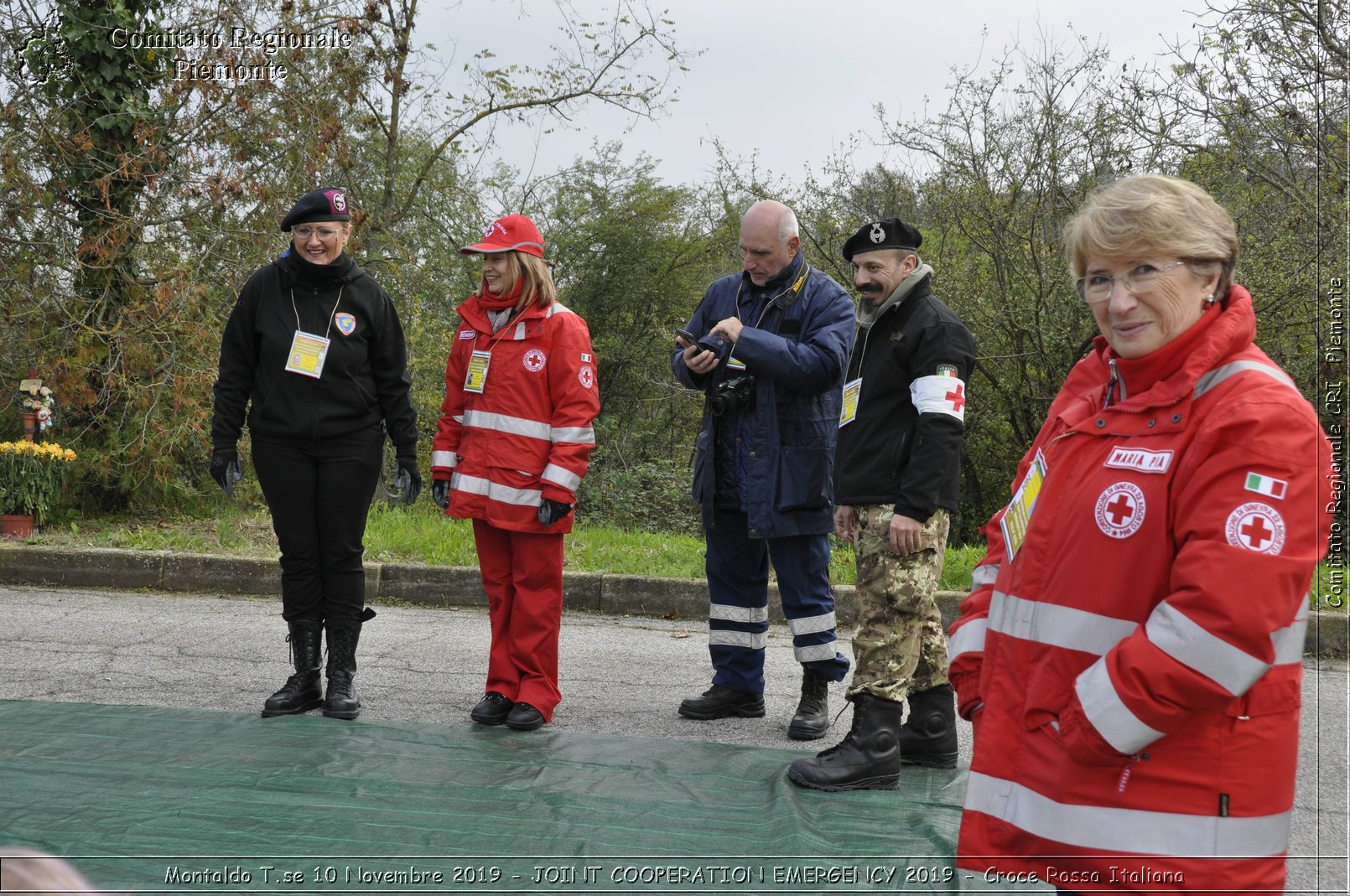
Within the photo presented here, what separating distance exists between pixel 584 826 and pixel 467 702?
173cm

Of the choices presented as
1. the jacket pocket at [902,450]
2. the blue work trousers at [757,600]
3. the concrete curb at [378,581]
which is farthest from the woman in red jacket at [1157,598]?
the concrete curb at [378,581]

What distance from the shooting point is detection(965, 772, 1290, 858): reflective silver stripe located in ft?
5.58

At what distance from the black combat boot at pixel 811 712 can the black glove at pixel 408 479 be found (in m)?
1.90

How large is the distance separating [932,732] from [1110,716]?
2.72 metres

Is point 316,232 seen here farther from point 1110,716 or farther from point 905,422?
point 1110,716

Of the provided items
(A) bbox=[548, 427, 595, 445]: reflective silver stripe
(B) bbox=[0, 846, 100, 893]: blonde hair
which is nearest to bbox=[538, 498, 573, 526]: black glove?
(A) bbox=[548, 427, 595, 445]: reflective silver stripe

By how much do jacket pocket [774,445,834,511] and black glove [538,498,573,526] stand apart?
88 cm

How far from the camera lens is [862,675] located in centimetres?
407

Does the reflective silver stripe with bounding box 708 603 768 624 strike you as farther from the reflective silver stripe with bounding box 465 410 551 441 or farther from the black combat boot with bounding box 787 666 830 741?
the reflective silver stripe with bounding box 465 410 551 441

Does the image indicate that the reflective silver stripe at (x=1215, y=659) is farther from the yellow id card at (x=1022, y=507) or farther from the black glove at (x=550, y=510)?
the black glove at (x=550, y=510)

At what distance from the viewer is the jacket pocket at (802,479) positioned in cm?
463

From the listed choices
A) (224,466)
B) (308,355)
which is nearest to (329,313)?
(308,355)

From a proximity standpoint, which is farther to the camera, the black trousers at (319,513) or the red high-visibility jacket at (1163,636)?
the black trousers at (319,513)

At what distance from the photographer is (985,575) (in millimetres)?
2205
